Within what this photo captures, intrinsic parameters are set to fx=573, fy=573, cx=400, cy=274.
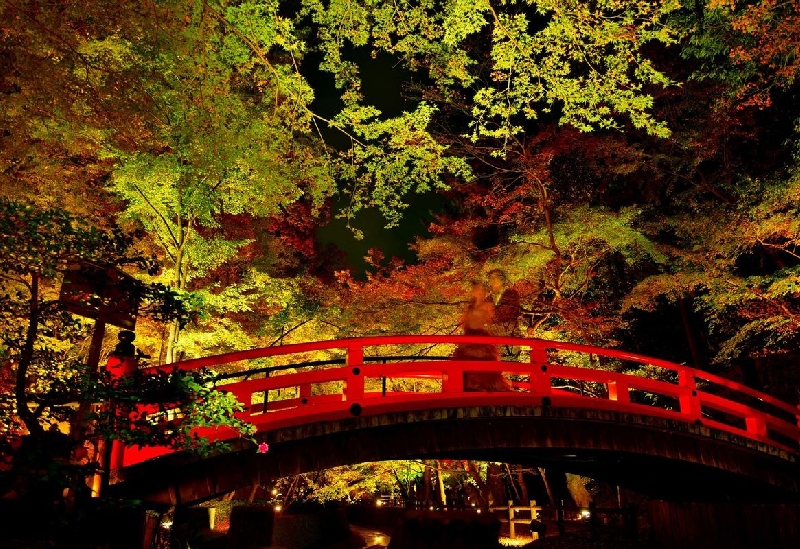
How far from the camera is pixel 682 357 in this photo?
19250 mm

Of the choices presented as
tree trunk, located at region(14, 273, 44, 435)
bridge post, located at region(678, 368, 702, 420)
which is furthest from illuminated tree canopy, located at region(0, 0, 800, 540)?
bridge post, located at region(678, 368, 702, 420)

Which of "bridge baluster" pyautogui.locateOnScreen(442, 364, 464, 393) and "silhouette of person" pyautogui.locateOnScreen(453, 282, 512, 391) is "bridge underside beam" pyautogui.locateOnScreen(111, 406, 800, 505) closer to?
"bridge baluster" pyautogui.locateOnScreen(442, 364, 464, 393)

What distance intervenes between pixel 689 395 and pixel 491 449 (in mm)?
3426

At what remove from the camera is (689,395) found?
30.5 feet


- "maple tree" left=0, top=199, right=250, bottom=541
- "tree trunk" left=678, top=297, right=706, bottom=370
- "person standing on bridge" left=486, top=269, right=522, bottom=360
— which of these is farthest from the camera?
"tree trunk" left=678, top=297, right=706, bottom=370

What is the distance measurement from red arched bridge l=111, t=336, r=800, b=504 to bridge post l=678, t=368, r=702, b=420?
0.6 inches

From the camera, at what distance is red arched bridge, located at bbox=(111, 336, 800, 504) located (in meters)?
6.80

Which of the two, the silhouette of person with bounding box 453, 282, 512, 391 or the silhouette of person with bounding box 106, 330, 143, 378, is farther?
the silhouette of person with bounding box 453, 282, 512, 391

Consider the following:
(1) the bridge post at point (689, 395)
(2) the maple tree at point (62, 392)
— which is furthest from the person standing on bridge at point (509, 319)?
(2) the maple tree at point (62, 392)

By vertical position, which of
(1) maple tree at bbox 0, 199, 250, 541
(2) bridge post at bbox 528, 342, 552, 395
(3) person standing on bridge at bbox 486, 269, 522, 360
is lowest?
(1) maple tree at bbox 0, 199, 250, 541

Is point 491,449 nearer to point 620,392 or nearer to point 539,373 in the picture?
point 539,373

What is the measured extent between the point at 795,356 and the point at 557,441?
10198 millimetres

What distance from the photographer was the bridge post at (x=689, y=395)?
924 centimetres

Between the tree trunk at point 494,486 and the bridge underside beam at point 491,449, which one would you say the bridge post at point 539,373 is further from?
the tree trunk at point 494,486
